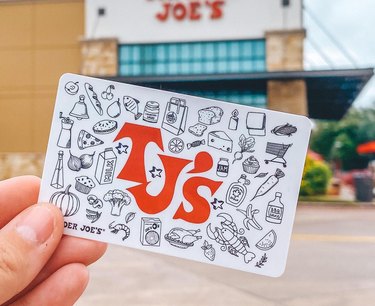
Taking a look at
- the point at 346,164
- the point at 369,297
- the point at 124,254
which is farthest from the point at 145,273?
the point at 346,164

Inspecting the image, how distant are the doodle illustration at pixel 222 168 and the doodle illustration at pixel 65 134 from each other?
0.33m

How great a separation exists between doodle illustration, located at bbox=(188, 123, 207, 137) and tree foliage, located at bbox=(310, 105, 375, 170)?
31725mm

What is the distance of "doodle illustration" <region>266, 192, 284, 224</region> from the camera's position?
1.03 m

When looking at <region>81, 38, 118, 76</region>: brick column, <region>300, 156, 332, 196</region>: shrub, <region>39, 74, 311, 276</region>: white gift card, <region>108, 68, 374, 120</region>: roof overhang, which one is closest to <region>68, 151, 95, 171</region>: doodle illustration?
<region>39, 74, 311, 276</region>: white gift card

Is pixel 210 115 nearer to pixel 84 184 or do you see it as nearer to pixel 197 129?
pixel 197 129

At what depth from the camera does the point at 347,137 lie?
34625 millimetres

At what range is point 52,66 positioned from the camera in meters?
3.36

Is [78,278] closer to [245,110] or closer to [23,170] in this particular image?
[245,110]

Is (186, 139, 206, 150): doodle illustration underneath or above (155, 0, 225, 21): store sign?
underneath

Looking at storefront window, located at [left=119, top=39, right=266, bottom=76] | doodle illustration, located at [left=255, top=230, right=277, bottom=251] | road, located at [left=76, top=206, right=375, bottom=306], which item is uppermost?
storefront window, located at [left=119, top=39, right=266, bottom=76]

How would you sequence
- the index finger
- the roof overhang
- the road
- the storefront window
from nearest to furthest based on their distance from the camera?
the index finger < the road < the roof overhang < the storefront window

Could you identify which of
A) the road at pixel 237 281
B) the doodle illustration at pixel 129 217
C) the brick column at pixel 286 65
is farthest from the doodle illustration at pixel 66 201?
the brick column at pixel 286 65

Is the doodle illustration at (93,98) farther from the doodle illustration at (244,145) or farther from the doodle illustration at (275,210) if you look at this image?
the doodle illustration at (275,210)

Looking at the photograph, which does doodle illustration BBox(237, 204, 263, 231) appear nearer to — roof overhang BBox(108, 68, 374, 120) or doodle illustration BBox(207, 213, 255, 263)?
doodle illustration BBox(207, 213, 255, 263)
